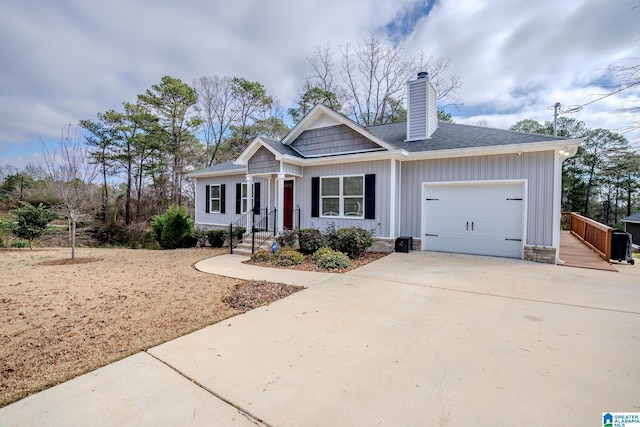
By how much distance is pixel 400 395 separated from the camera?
2.25 metres

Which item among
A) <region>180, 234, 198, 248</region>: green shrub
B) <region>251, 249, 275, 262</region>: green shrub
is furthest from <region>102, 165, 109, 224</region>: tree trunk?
<region>251, 249, 275, 262</region>: green shrub

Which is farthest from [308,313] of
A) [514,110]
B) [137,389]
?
[514,110]

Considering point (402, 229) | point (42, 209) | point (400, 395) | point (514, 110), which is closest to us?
point (400, 395)

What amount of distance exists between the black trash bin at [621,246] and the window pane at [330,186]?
845 cm

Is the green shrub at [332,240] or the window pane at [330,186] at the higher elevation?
the window pane at [330,186]

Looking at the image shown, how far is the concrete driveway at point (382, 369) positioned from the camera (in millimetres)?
2059

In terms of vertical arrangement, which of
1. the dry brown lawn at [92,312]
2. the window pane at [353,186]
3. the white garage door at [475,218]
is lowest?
the dry brown lawn at [92,312]

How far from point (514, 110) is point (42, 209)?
1225 inches

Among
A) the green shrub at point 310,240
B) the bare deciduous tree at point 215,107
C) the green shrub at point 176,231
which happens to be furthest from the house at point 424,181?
the bare deciduous tree at point 215,107

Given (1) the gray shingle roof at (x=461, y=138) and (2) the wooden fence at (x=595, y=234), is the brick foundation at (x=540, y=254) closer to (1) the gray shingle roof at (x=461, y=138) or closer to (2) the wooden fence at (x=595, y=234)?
(2) the wooden fence at (x=595, y=234)

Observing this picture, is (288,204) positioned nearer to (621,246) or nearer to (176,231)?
(176,231)

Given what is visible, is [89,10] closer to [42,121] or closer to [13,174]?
[42,121]

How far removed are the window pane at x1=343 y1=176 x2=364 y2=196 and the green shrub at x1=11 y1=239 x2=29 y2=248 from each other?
47.8 ft

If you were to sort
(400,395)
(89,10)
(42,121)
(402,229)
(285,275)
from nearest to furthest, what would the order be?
(400,395) < (285,275) < (89,10) < (402,229) < (42,121)
